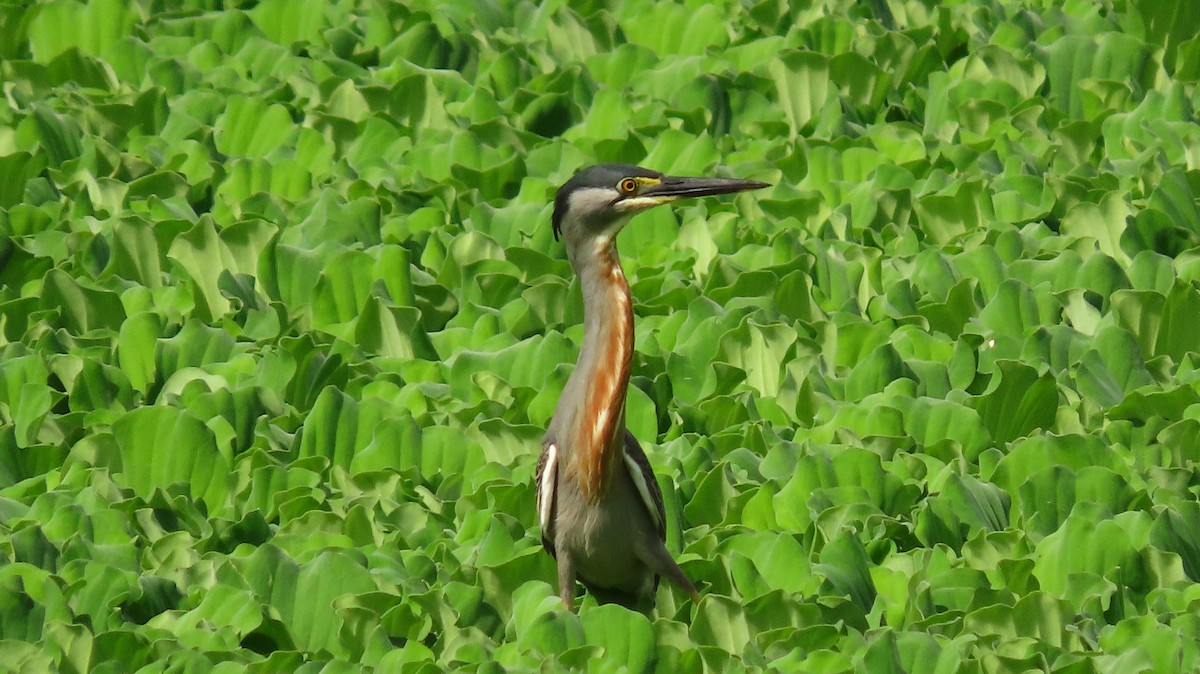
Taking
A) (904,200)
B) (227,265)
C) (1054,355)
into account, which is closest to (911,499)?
(1054,355)

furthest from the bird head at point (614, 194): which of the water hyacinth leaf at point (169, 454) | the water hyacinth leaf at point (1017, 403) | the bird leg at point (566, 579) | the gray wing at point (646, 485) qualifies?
the water hyacinth leaf at point (169, 454)

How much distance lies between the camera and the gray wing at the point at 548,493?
18.6ft

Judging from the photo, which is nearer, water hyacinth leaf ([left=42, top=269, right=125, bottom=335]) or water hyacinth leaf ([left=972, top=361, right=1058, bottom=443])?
water hyacinth leaf ([left=972, top=361, right=1058, bottom=443])

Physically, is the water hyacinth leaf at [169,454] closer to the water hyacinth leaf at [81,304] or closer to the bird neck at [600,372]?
the water hyacinth leaf at [81,304]

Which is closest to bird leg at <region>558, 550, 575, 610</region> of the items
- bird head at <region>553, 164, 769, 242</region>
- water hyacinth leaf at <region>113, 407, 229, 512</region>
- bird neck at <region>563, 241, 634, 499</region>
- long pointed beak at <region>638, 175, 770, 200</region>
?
bird neck at <region>563, 241, 634, 499</region>

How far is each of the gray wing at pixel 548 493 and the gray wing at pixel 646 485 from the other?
0.22m

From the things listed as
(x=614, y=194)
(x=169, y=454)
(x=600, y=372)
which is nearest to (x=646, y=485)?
(x=600, y=372)

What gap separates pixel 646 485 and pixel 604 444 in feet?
0.70

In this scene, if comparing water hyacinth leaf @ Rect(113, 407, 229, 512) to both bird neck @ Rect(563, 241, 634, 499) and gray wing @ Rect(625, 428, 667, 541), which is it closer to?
bird neck @ Rect(563, 241, 634, 499)

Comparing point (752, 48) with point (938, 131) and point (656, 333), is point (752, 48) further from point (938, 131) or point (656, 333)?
point (656, 333)

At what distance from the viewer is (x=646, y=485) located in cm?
569

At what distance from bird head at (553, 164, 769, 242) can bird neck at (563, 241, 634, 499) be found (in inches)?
2.7

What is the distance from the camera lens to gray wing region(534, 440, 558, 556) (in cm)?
568

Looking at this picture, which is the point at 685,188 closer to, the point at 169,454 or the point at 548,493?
the point at 548,493
